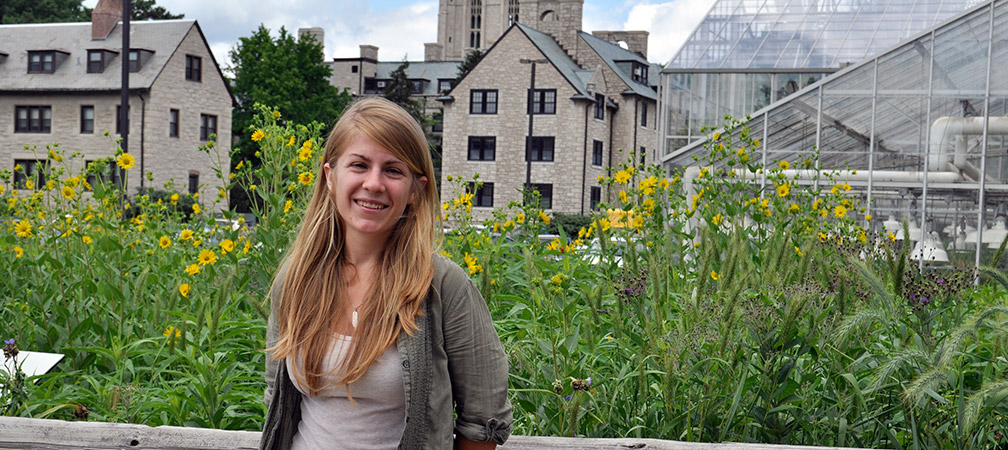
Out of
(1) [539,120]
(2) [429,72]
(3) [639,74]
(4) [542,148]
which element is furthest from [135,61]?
(2) [429,72]

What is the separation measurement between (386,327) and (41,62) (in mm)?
36286

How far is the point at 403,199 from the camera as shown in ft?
6.60

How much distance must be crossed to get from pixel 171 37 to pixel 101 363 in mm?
31725

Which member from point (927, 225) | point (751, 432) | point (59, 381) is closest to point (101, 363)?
point (59, 381)

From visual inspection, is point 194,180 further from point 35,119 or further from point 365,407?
point 365,407

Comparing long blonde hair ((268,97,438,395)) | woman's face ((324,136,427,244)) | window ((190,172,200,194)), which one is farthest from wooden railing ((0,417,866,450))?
window ((190,172,200,194))

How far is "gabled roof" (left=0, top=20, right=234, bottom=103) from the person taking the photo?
32219 millimetres

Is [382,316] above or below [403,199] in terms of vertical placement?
below

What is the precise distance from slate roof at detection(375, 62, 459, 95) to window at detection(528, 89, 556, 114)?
16002 mm

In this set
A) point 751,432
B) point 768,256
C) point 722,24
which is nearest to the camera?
point 751,432

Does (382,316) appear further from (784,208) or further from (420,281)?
(784,208)

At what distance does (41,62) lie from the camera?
111 feet

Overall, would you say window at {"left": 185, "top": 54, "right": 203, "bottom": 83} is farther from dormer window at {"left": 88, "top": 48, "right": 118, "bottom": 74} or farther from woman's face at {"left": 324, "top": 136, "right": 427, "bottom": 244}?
woman's face at {"left": 324, "top": 136, "right": 427, "bottom": 244}

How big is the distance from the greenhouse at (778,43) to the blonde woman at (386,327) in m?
15.9
